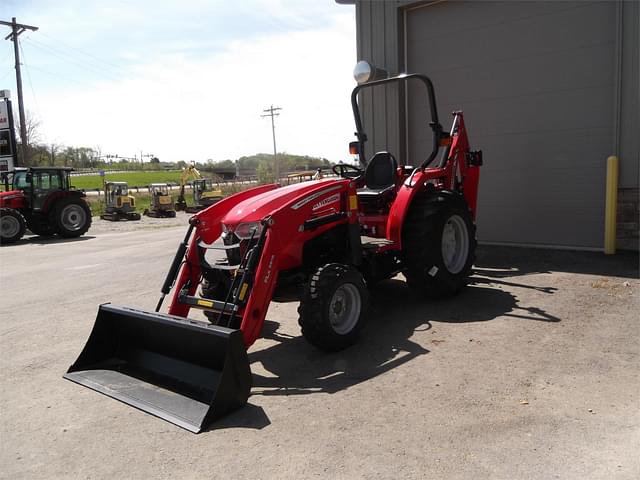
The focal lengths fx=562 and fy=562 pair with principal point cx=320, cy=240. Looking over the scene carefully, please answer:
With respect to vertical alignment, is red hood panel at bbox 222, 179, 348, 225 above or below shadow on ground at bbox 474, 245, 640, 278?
above

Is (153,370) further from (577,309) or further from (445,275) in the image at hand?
(577,309)

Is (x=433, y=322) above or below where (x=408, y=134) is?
below

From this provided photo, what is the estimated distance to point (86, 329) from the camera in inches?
231

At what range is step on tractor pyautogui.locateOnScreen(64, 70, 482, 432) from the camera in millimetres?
3891

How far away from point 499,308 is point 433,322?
2.67 feet

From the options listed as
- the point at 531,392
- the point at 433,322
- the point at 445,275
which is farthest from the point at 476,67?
the point at 531,392

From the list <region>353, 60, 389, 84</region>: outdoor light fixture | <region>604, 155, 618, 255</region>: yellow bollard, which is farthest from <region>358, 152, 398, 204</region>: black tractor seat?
<region>604, 155, 618, 255</region>: yellow bollard

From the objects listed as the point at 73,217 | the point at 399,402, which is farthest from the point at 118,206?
the point at 399,402

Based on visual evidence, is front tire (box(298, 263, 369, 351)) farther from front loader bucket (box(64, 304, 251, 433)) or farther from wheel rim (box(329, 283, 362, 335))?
front loader bucket (box(64, 304, 251, 433))

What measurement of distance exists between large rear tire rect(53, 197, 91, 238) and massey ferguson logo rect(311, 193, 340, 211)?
1337 cm

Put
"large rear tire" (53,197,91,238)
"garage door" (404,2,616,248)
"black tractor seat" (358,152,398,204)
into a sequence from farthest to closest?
1. "large rear tire" (53,197,91,238)
2. "garage door" (404,2,616,248)
3. "black tractor seat" (358,152,398,204)

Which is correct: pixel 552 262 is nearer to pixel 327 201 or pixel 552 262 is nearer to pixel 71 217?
pixel 327 201

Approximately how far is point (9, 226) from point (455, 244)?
1327 centimetres

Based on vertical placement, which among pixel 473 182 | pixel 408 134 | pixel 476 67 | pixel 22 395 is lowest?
pixel 22 395
